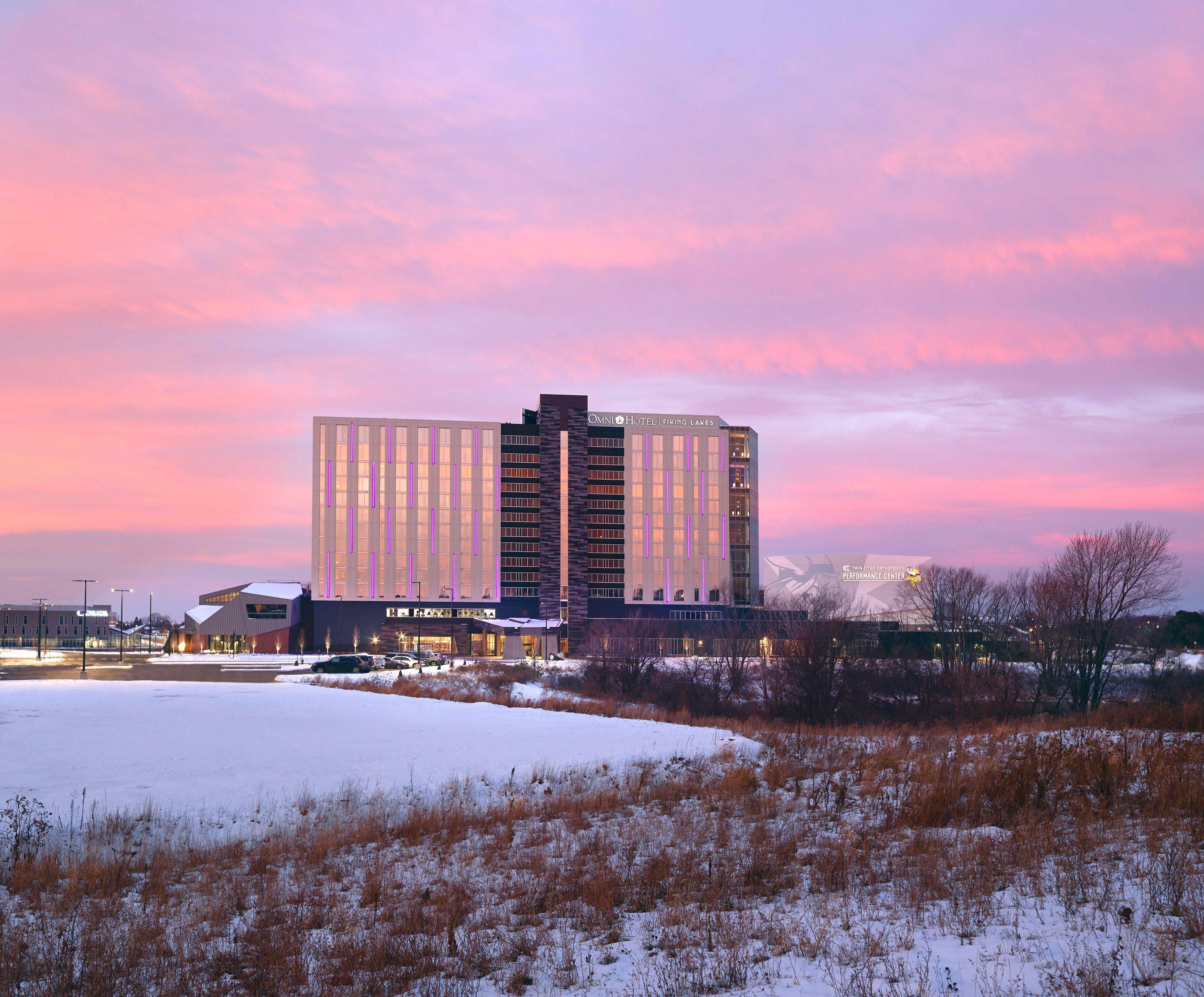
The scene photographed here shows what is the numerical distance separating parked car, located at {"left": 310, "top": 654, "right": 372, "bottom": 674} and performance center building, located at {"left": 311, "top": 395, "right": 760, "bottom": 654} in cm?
5300

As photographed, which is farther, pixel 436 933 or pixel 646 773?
pixel 646 773

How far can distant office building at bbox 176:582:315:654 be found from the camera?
431 feet

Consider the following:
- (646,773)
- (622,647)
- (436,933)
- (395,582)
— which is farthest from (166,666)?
(436,933)

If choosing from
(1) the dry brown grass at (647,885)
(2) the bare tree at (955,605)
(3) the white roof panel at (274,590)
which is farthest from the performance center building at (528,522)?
(1) the dry brown grass at (647,885)

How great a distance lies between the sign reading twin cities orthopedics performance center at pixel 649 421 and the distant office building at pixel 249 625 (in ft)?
206

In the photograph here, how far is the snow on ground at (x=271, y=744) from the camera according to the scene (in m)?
20.3

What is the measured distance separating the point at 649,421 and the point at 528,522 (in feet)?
101

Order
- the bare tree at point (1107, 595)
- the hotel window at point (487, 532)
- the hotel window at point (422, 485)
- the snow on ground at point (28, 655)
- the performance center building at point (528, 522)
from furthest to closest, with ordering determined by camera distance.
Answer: the hotel window at point (487, 532), the hotel window at point (422, 485), the performance center building at point (528, 522), the snow on ground at point (28, 655), the bare tree at point (1107, 595)

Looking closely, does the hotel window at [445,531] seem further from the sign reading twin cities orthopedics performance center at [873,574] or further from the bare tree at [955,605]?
the sign reading twin cities orthopedics performance center at [873,574]

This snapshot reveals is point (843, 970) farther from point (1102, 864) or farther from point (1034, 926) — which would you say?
point (1102, 864)

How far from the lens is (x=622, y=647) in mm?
66188

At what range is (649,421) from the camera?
158 meters

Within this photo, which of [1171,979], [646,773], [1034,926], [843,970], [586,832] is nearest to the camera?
[1171,979]

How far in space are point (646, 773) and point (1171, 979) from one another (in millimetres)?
14163
